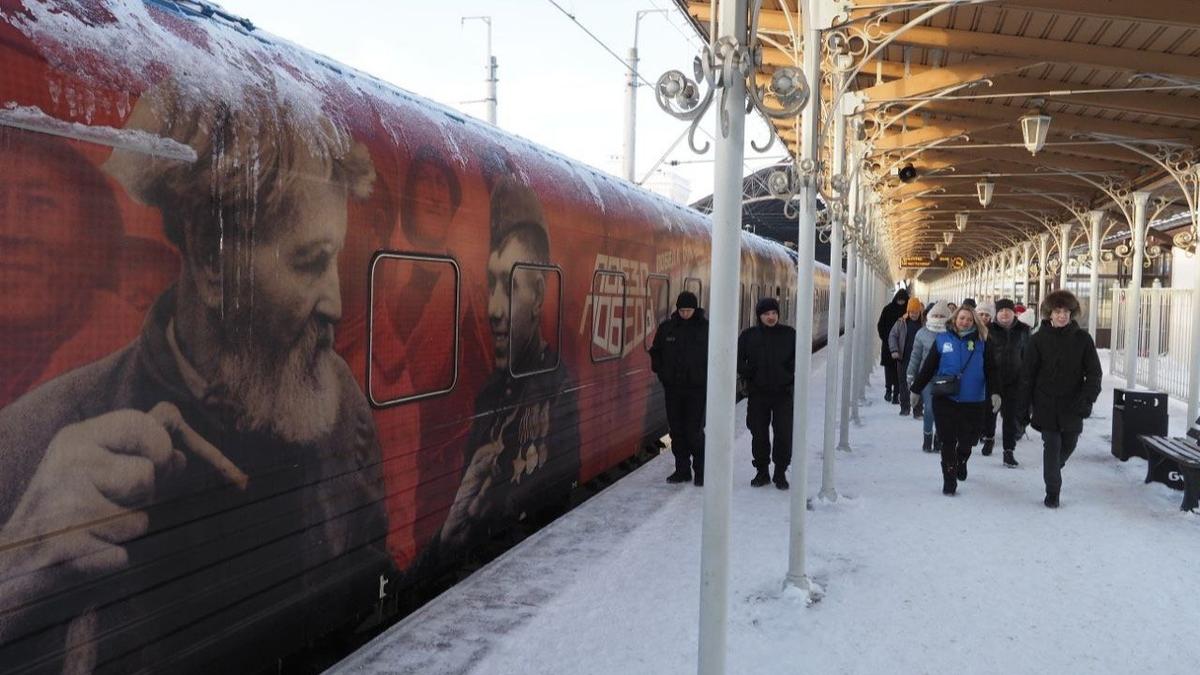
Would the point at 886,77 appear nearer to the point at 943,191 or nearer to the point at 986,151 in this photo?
the point at 986,151

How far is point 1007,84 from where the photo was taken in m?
10.5

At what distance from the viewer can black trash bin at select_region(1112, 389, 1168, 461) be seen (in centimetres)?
876

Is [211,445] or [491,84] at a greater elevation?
[491,84]

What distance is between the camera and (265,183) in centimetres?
331

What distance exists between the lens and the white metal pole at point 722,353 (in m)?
3.13

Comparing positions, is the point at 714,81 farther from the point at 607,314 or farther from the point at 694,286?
the point at 694,286

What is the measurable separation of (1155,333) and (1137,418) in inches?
326

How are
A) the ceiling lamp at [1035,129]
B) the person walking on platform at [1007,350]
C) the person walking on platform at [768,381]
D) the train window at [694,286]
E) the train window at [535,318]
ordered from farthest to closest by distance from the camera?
1. the ceiling lamp at [1035,129]
2. the train window at [694,286]
3. the person walking on platform at [1007,350]
4. the person walking on platform at [768,381]
5. the train window at [535,318]

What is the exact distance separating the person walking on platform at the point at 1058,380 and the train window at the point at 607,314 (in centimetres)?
316

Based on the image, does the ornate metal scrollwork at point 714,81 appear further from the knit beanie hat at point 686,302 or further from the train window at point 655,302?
the train window at point 655,302

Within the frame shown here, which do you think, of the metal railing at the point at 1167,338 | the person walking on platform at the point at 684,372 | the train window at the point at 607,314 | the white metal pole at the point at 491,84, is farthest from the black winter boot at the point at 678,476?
the white metal pole at the point at 491,84

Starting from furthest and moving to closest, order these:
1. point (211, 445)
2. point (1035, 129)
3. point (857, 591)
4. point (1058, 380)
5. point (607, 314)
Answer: point (1035, 129), point (607, 314), point (1058, 380), point (857, 591), point (211, 445)

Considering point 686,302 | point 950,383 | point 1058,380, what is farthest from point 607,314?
point 1058,380

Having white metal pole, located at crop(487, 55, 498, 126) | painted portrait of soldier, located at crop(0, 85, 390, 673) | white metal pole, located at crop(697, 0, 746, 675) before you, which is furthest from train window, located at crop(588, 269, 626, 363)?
white metal pole, located at crop(487, 55, 498, 126)
